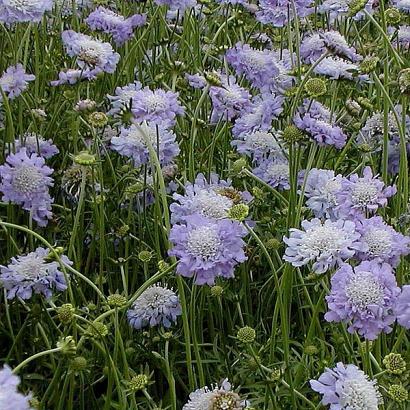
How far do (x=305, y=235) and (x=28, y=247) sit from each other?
63 cm

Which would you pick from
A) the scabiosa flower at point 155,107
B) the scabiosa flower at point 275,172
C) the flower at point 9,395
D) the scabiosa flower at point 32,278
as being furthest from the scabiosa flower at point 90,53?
the flower at point 9,395

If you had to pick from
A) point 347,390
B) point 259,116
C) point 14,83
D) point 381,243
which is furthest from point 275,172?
point 347,390

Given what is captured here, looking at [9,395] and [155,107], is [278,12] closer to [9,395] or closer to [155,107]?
[155,107]

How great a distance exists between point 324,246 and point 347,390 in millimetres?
228

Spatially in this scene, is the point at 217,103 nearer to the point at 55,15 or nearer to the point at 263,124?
the point at 263,124

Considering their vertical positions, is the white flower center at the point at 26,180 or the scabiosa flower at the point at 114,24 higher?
the scabiosa flower at the point at 114,24

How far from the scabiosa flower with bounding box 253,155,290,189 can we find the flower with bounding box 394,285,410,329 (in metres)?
0.56

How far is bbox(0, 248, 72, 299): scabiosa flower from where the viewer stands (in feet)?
4.62

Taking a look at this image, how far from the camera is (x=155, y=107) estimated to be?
1.57 metres

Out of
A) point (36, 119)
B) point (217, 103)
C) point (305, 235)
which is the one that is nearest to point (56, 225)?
point (36, 119)

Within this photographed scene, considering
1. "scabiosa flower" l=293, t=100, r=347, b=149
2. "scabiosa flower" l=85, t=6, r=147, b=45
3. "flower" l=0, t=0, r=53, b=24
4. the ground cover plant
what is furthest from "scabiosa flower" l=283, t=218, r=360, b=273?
"scabiosa flower" l=85, t=6, r=147, b=45

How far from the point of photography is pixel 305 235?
1310 mm

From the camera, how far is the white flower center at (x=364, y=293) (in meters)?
1.20

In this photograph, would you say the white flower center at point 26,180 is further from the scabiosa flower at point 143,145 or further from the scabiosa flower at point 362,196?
the scabiosa flower at point 362,196
